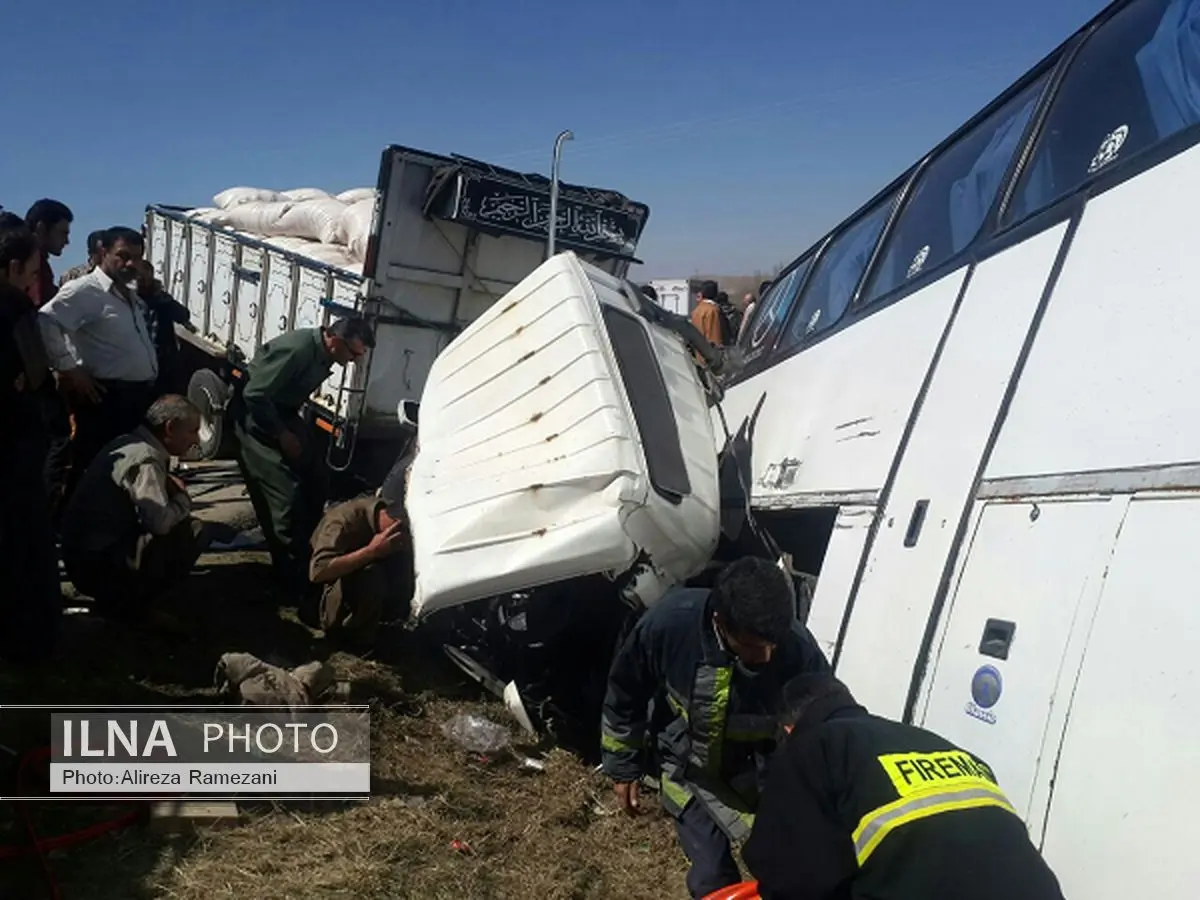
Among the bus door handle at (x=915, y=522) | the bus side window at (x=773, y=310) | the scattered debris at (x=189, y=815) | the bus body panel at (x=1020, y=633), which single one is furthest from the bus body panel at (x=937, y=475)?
the bus side window at (x=773, y=310)

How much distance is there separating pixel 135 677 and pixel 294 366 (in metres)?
1.91

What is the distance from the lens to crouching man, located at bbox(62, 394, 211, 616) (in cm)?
381

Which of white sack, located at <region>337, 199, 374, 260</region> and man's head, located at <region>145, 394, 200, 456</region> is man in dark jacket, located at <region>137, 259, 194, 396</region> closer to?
man's head, located at <region>145, 394, 200, 456</region>

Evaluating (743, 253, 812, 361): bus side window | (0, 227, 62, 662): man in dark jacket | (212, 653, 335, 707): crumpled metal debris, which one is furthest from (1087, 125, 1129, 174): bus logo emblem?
(0, 227, 62, 662): man in dark jacket

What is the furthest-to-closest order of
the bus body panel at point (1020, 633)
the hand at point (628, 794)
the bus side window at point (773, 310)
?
the bus side window at point (773, 310) → the hand at point (628, 794) → the bus body panel at point (1020, 633)

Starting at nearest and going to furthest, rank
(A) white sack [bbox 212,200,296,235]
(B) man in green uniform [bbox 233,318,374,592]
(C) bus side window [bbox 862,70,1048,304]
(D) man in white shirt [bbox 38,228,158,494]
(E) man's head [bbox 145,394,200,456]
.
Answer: (C) bus side window [bbox 862,70,1048,304], (E) man's head [bbox 145,394,200,456], (D) man in white shirt [bbox 38,228,158,494], (B) man in green uniform [bbox 233,318,374,592], (A) white sack [bbox 212,200,296,235]

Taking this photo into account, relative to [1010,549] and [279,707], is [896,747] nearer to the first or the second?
[1010,549]

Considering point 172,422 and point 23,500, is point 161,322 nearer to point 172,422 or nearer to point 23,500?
point 172,422

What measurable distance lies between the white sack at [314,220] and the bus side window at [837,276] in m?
4.32

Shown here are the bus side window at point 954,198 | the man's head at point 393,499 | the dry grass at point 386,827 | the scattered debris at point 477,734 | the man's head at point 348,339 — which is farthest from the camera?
the man's head at point 348,339

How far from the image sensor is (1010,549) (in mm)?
2113

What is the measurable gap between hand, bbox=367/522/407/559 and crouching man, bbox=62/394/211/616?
Result: 0.77m

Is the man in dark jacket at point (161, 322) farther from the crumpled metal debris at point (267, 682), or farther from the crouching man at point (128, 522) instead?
the crumpled metal debris at point (267, 682)

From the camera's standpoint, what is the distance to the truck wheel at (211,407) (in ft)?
25.1
